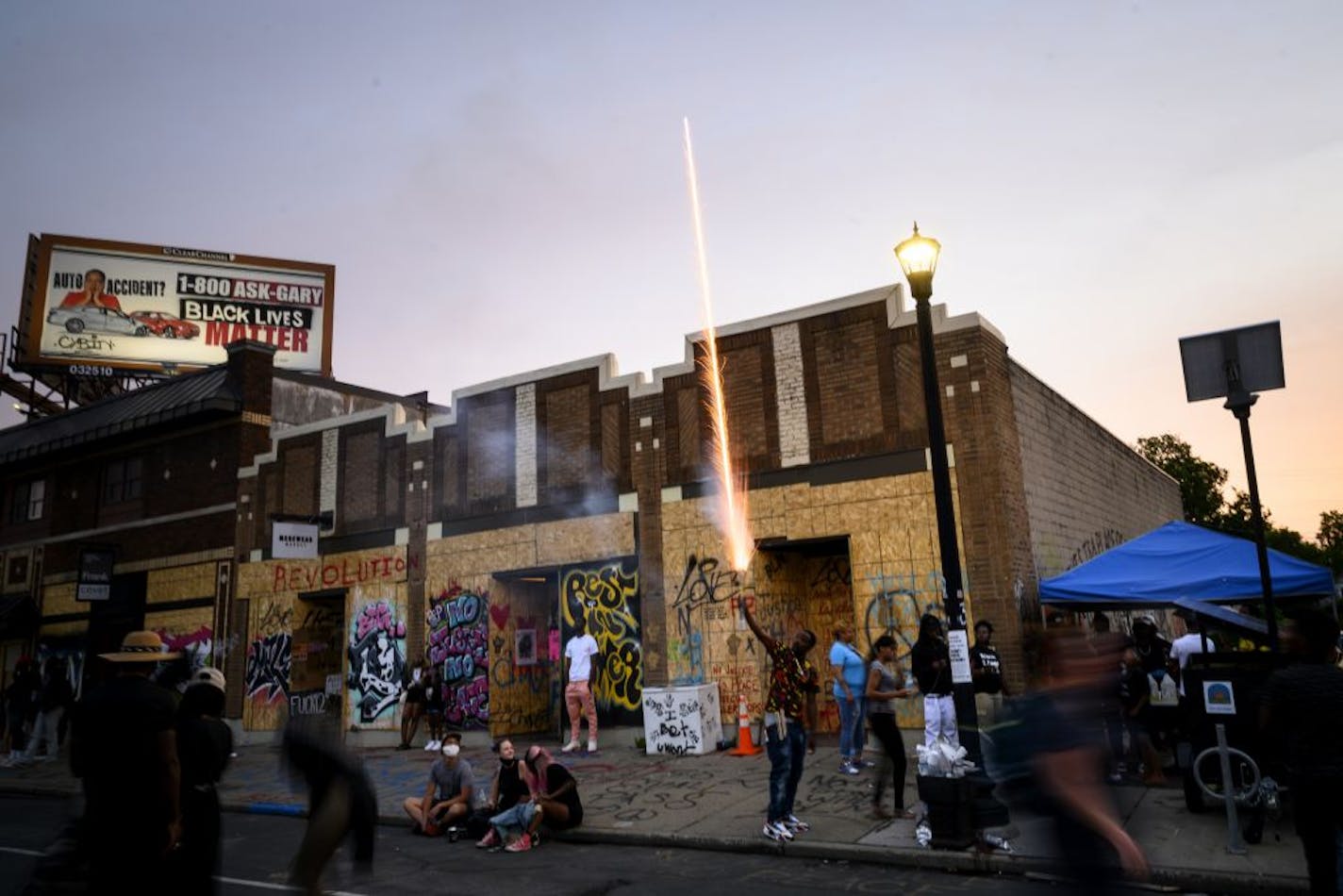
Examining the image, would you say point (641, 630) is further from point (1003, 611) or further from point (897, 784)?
point (897, 784)

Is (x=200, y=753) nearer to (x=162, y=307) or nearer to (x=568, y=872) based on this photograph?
(x=568, y=872)

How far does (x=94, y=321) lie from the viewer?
30.9m

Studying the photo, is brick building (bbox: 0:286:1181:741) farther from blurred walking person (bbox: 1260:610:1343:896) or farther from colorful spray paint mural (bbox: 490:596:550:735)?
blurred walking person (bbox: 1260:610:1343:896)

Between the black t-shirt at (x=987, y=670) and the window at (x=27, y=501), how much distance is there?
2768cm

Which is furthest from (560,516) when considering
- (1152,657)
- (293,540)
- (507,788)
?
(1152,657)

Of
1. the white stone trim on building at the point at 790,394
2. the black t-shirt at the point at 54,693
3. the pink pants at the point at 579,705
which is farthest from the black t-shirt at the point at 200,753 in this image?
the black t-shirt at the point at 54,693

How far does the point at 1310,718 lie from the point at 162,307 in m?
34.5

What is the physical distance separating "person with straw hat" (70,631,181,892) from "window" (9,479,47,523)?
27816 millimetres

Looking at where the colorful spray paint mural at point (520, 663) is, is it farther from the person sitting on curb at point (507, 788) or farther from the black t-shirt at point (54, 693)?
the black t-shirt at point (54, 693)

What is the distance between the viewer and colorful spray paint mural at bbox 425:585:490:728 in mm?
18188

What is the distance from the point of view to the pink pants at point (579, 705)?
1585 cm

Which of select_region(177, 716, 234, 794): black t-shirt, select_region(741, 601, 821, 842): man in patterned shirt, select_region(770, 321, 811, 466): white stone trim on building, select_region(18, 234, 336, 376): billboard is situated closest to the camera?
select_region(177, 716, 234, 794): black t-shirt

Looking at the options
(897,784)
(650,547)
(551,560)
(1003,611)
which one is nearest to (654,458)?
(650,547)

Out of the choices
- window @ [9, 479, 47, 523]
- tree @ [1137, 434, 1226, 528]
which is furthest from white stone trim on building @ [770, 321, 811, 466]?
tree @ [1137, 434, 1226, 528]
